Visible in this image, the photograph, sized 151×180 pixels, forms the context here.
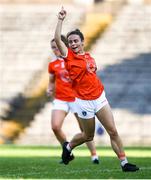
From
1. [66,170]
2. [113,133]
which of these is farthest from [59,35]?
[66,170]

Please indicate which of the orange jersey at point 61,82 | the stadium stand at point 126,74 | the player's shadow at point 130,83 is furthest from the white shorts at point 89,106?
the player's shadow at point 130,83

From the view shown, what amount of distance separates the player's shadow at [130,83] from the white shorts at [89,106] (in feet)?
59.9

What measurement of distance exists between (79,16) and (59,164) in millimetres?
25405

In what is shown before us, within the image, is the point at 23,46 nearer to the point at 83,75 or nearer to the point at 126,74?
the point at 126,74

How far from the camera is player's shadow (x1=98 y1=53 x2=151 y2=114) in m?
35.3

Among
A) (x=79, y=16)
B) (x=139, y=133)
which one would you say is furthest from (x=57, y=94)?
(x=79, y=16)

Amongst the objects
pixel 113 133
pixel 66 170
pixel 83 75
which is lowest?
pixel 66 170

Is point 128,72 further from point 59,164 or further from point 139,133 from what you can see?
point 59,164

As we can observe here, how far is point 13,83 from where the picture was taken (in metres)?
37.9

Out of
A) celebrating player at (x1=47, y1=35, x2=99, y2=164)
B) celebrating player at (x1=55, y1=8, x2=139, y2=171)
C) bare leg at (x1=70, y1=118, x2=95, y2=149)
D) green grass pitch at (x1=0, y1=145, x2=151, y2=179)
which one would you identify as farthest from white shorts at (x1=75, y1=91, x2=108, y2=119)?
celebrating player at (x1=47, y1=35, x2=99, y2=164)

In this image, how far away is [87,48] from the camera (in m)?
41.1

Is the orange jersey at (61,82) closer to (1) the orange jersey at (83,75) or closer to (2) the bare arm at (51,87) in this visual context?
(2) the bare arm at (51,87)

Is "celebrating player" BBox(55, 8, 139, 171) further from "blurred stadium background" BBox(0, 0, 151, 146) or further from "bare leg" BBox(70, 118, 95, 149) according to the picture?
"blurred stadium background" BBox(0, 0, 151, 146)

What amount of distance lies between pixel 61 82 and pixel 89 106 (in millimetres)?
4130
